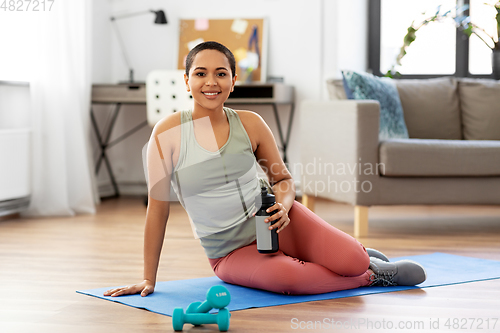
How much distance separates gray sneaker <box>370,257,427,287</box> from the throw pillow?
3.76 feet

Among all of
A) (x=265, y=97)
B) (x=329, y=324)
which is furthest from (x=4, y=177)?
(x=329, y=324)

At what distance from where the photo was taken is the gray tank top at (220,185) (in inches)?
64.0

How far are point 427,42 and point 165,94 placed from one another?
6.49 ft

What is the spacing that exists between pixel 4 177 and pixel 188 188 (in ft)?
5.61

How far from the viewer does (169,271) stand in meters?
1.96

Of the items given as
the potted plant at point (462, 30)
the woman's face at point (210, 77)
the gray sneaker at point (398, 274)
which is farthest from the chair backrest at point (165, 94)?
the gray sneaker at point (398, 274)

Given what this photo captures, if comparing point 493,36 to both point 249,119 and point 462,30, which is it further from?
point 249,119

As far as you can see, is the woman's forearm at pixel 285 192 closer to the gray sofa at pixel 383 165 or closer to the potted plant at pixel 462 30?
the gray sofa at pixel 383 165

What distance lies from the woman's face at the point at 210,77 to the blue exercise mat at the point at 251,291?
1.68ft

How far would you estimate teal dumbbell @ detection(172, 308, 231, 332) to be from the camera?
1.31 meters

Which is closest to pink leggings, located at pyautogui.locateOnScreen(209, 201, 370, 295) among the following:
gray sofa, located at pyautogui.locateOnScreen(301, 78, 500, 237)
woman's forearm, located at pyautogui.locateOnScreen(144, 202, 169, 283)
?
woman's forearm, located at pyautogui.locateOnScreen(144, 202, 169, 283)

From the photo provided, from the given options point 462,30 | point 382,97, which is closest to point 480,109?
point 382,97

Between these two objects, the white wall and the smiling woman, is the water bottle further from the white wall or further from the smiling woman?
the white wall

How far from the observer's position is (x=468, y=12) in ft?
13.5
